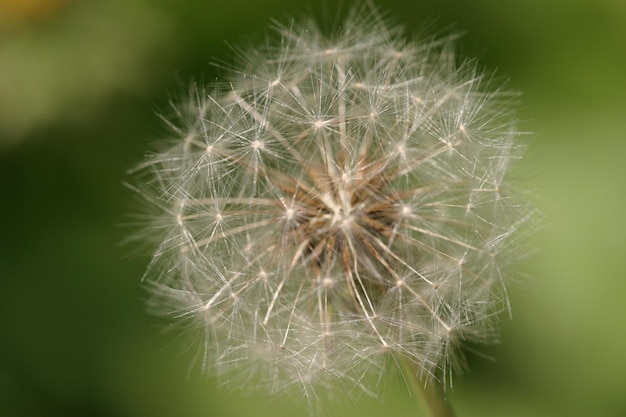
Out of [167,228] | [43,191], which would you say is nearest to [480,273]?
[167,228]

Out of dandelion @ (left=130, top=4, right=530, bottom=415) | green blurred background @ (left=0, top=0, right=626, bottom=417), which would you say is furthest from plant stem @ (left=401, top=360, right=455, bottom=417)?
green blurred background @ (left=0, top=0, right=626, bottom=417)

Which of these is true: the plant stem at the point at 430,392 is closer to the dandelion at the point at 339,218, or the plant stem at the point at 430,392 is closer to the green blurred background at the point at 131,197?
the dandelion at the point at 339,218

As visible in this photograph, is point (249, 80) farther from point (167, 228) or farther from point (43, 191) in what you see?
point (43, 191)

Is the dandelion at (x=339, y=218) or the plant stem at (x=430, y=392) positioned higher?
the dandelion at (x=339, y=218)

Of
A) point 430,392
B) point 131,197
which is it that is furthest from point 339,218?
point 131,197

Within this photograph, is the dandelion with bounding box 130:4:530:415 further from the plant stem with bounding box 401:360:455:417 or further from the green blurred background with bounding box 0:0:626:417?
the green blurred background with bounding box 0:0:626:417

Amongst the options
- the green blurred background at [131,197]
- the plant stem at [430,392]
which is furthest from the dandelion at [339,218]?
the green blurred background at [131,197]

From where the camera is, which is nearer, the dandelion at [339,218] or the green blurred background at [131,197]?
the dandelion at [339,218]
